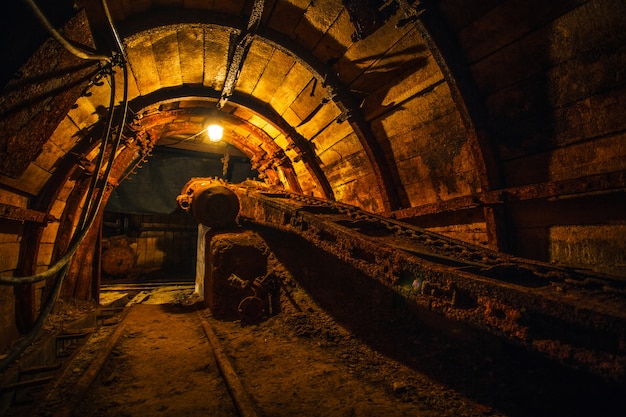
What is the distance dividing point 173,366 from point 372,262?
217 cm

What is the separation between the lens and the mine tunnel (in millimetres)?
2135

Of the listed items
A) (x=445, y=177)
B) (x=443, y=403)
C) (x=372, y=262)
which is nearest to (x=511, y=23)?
(x=445, y=177)

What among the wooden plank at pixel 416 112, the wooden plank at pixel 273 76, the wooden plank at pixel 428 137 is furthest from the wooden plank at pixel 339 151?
the wooden plank at pixel 273 76

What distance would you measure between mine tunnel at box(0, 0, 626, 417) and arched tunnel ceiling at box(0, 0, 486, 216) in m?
0.03

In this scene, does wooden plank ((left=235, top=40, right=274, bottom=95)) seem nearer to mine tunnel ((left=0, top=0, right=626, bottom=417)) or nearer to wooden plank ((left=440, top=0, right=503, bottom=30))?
mine tunnel ((left=0, top=0, right=626, bottom=417))

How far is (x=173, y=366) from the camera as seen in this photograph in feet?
9.53

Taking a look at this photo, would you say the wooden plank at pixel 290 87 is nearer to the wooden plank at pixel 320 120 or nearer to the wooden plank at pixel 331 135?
the wooden plank at pixel 320 120

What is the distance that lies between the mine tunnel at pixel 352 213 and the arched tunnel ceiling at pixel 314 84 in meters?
0.03

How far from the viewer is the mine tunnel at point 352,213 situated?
2135mm

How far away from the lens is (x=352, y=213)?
3.67m

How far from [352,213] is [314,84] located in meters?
2.30

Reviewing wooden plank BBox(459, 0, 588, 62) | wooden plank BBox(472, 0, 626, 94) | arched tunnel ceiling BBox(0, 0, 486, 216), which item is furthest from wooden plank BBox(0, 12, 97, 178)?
wooden plank BBox(472, 0, 626, 94)

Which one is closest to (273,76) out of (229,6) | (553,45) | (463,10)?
(229,6)

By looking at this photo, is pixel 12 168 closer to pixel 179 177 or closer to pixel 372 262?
pixel 372 262
